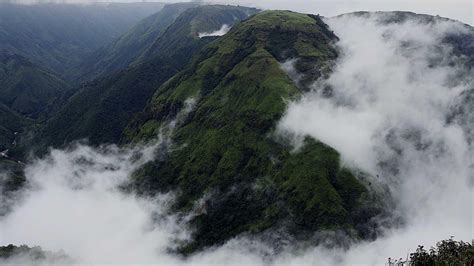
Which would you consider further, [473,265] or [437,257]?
[437,257]

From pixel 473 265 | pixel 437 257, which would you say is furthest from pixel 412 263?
pixel 473 265

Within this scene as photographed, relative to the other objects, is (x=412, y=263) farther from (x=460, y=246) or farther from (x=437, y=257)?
(x=460, y=246)

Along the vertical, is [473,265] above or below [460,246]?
below

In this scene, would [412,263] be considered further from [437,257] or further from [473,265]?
[473,265]

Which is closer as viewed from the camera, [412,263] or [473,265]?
[473,265]
